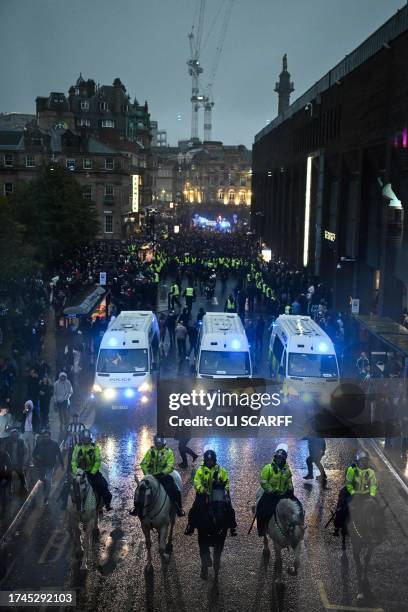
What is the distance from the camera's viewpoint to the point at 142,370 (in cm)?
1988

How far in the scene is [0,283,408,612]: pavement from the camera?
10.0 m

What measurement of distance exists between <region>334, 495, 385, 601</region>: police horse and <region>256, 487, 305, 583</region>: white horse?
797 mm

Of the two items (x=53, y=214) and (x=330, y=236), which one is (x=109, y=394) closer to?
(x=330, y=236)

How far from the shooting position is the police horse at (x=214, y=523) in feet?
33.7

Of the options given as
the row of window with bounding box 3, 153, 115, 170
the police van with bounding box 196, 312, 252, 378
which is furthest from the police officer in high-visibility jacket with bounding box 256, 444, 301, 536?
the row of window with bounding box 3, 153, 115, 170

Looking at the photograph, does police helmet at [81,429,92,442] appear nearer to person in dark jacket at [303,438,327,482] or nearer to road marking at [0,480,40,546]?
road marking at [0,480,40,546]

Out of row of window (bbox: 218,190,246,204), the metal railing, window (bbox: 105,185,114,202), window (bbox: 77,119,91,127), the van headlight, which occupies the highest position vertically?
window (bbox: 77,119,91,127)

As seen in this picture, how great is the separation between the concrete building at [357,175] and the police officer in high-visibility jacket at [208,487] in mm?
16397

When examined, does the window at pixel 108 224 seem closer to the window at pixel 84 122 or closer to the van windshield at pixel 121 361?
the window at pixel 84 122

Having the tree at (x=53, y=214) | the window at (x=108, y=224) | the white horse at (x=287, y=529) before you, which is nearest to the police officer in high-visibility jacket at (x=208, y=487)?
the white horse at (x=287, y=529)

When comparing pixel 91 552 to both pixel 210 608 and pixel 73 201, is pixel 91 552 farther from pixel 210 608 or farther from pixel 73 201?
pixel 73 201

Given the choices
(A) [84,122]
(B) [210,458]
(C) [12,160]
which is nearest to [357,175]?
(B) [210,458]

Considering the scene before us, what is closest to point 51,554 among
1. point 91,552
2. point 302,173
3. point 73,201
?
point 91,552

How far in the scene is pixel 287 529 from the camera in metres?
10.3
